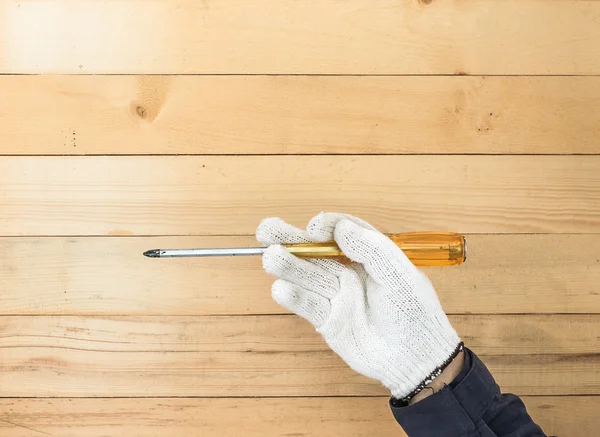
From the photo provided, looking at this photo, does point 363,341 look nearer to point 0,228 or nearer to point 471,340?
point 471,340

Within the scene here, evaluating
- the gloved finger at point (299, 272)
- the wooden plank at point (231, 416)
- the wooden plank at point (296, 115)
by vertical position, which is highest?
the wooden plank at point (296, 115)

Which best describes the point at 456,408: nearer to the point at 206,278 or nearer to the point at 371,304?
the point at 371,304

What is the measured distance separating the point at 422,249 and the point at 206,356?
14.3 inches

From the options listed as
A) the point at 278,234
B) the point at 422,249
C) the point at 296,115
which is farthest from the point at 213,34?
the point at 422,249

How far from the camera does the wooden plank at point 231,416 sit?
808 mm

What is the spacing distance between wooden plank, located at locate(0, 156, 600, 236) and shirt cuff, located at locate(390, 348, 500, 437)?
0.80 feet

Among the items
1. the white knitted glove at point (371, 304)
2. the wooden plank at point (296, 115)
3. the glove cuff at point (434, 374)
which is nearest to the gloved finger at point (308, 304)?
the white knitted glove at point (371, 304)

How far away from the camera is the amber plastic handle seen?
619mm

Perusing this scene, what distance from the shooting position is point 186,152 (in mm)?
800

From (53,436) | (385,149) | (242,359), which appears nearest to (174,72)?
(385,149)

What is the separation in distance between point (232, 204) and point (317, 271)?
21 cm

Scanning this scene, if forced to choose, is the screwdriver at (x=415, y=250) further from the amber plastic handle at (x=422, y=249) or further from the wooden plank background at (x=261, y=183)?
the wooden plank background at (x=261, y=183)

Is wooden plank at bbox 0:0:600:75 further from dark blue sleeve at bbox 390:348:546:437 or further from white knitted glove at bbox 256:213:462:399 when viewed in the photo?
dark blue sleeve at bbox 390:348:546:437

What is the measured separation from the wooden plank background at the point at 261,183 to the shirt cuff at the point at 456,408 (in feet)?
0.60
